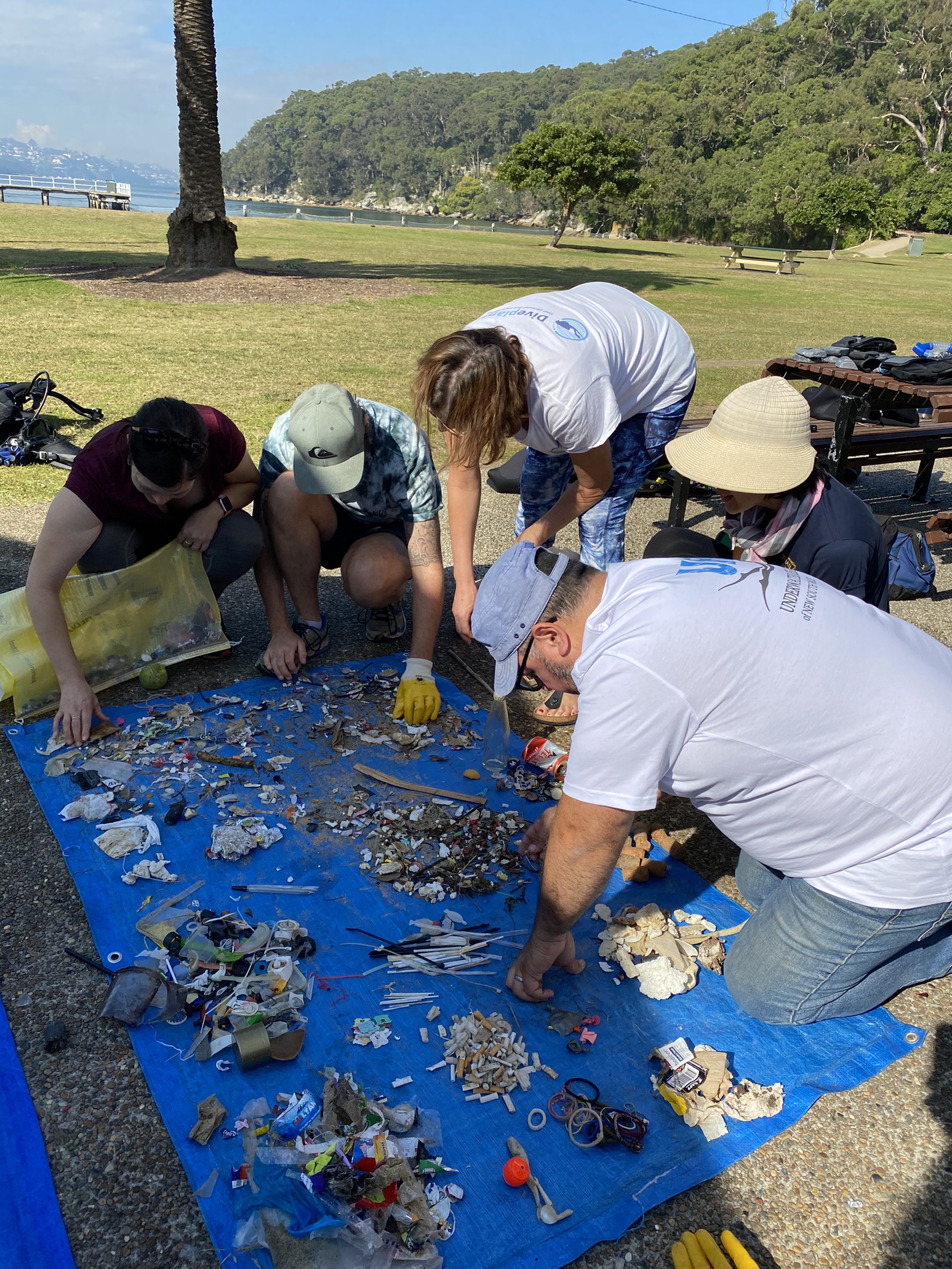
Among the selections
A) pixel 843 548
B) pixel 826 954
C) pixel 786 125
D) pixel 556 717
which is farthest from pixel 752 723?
pixel 786 125

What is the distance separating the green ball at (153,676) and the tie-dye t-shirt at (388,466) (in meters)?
0.96

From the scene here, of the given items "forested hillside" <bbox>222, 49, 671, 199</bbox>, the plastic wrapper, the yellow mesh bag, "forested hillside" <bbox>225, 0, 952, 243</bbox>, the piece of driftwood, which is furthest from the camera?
"forested hillside" <bbox>222, 49, 671, 199</bbox>

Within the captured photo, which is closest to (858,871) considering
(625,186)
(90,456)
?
(90,456)

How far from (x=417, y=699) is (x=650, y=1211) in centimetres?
211

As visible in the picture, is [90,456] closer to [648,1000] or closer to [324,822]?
[324,822]

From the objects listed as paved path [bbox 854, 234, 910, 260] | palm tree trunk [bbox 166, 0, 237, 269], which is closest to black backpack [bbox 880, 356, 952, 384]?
palm tree trunk [bbox 166, 0, 237, 269]

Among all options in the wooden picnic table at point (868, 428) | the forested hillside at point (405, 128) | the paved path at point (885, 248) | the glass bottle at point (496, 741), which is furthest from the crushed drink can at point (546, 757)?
the forested hillside at point (405, 128)

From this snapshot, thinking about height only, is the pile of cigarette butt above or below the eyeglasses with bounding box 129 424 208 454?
below

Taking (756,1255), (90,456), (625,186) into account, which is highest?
(625,186)

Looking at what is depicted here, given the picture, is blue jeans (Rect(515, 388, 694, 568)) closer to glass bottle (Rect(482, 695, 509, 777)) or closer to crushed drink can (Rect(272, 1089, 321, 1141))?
glass bottle (Rect(482, 695, 509, 777))

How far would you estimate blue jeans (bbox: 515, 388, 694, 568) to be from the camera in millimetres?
3633

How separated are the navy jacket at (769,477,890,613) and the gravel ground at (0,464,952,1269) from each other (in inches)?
51.9

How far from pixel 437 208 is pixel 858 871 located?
126566 mm

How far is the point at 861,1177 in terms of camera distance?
211 cm
